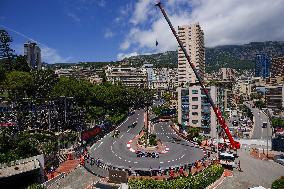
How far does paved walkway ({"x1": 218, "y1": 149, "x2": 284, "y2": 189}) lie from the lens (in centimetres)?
4428

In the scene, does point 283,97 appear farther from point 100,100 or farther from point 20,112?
point 20,112

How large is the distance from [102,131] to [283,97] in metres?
102

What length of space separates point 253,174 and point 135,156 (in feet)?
70.2

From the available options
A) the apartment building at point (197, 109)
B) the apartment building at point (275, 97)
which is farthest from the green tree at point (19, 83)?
the apartment building at point (275, 97)

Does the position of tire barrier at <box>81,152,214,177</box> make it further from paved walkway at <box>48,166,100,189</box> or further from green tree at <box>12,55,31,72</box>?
green tree at <box>12,55,31,72</box>

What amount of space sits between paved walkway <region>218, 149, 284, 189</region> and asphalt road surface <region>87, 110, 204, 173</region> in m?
9.04

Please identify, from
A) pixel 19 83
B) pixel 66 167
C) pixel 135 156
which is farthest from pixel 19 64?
pixel 66 167

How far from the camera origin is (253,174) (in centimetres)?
4912

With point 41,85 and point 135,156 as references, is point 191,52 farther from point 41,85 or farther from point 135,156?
point 135,156

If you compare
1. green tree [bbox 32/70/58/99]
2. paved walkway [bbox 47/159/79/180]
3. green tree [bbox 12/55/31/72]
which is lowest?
paved walkway [bbox 47/159/79/180]

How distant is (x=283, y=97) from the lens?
151250 millimetres

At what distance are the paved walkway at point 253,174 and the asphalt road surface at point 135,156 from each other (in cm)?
904

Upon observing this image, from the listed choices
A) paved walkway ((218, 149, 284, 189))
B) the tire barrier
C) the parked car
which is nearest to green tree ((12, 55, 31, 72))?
the tire barrier

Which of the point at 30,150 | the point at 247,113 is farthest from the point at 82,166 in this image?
the point at 247,113
